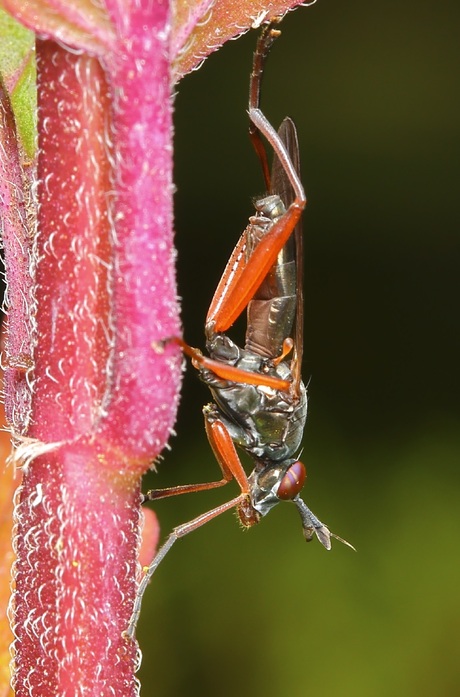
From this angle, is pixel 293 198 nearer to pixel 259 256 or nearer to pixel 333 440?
pixel 259 256

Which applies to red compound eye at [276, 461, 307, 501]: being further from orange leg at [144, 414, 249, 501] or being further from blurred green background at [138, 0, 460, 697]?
blurred green background at [138, 0, 460, 697]

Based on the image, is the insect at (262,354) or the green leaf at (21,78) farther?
the insect at (262,354)

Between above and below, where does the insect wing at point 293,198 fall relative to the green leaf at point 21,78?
below

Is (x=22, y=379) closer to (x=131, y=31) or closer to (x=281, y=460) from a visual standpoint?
(x=131, y=31)

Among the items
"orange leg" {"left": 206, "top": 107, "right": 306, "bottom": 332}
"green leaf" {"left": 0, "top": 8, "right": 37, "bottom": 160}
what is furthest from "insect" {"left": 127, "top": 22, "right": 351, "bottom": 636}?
"green leaf" {"left": 0, "top": 8, "right": 37, "bottom": 160}

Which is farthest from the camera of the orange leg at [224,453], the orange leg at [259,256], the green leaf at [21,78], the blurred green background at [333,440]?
the blurred green background at [333,440]

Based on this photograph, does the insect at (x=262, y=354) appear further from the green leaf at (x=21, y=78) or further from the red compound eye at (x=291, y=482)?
the green leaf at (x=21, y=78)

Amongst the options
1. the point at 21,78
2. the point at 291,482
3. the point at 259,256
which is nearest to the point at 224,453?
the point at 291,482

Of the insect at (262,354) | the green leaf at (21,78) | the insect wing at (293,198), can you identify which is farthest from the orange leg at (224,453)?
the green leaf at (21,78)
